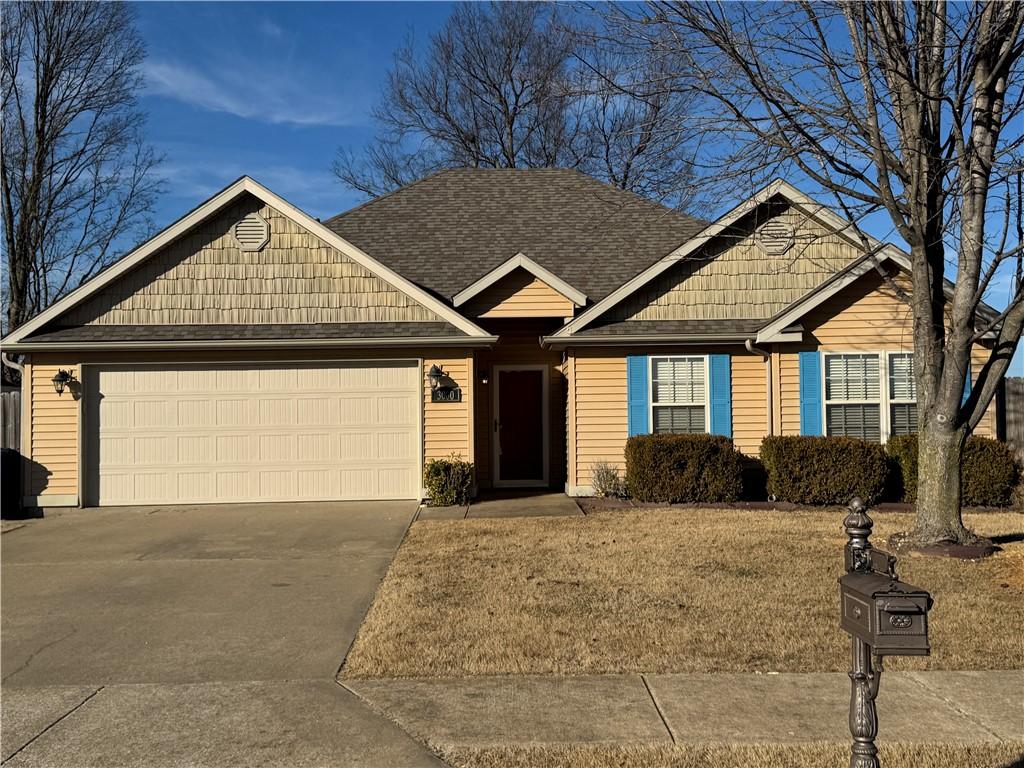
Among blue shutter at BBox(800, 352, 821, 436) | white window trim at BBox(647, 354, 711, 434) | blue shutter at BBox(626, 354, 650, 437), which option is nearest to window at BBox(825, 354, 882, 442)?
blue shutter at BBox(800, 352, 821, 436)

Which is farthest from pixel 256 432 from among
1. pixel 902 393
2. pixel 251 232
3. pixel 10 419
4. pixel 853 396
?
pixel 902 393

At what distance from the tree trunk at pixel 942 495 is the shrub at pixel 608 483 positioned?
16.5 feet

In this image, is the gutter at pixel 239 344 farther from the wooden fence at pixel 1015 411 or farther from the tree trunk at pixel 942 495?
the wooden fence at pixel 1015 411

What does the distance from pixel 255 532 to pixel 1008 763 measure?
29.3 feet

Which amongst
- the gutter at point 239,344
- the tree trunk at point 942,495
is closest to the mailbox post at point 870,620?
the tree trunk at point 942,495

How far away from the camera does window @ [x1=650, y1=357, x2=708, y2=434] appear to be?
44.9 ft

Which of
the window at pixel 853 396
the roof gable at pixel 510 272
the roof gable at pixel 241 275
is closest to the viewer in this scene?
the window at pixel 853 396

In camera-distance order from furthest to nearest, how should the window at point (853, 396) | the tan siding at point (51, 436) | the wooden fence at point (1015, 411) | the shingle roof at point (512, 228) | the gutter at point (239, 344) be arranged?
the shingle roof at point (512, 228) → the wooden fence at point (1015, 411) → the window at point (853, 396) → the tan siding at point (51, 436) → the gutter at point (239, 344)

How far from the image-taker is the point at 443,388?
1343 cm

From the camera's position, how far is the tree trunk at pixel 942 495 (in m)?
8.91

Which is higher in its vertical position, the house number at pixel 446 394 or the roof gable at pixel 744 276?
the roof gable at pixel 744 276

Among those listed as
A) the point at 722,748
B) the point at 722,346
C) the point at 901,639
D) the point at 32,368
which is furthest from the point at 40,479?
the point at 901,639

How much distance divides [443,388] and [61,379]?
5890mm

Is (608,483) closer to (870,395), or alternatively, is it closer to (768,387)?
(768,387)
